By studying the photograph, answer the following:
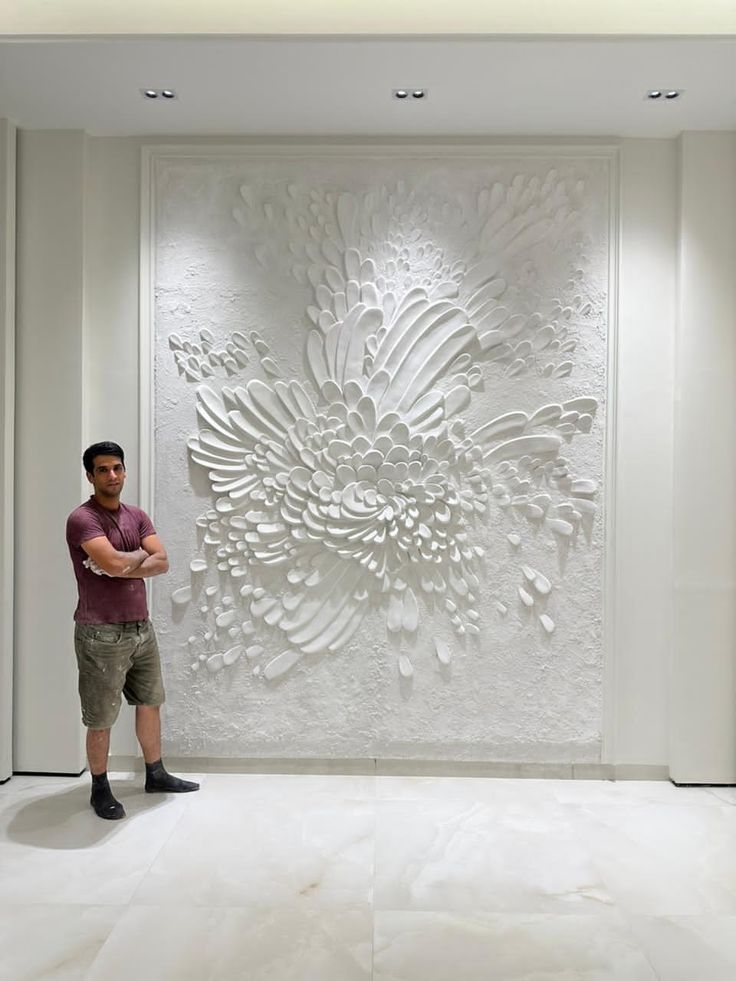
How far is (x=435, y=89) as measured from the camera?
3.07 metres

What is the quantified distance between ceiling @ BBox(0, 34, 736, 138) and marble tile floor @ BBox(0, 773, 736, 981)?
2690 millimetres

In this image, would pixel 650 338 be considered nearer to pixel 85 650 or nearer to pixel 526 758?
pixel 526 758

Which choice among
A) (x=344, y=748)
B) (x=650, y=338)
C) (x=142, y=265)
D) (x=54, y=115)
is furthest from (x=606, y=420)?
(x=54, y=115)

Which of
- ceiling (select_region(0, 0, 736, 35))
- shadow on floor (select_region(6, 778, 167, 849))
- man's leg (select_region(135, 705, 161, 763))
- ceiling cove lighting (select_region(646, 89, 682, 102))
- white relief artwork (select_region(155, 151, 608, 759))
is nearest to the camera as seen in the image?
ceiling (select_region(0, 0, 736, 35))

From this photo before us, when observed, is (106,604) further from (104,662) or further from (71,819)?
(71,819)

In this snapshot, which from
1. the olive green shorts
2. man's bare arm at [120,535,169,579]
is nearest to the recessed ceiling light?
man's bare arm at [120,535,169,579]

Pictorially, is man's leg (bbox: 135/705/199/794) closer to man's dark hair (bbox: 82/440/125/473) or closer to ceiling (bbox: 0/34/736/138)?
man's dark hair (bbox: 82/440/125/473)

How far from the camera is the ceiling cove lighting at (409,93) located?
308 cm

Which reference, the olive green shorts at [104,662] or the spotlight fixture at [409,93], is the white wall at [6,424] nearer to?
the olive green shorts at [104,662]

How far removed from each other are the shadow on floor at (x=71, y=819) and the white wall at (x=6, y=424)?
347mm

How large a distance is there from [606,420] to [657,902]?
6.01 ft

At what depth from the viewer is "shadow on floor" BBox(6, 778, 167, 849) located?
2936 millimetres

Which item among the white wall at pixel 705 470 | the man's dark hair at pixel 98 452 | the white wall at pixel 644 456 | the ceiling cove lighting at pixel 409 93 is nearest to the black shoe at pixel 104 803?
the man's dark hair at pixel 98 452

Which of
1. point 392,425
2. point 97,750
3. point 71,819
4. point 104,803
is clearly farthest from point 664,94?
point 71,819
